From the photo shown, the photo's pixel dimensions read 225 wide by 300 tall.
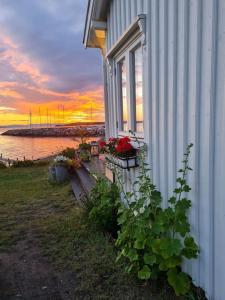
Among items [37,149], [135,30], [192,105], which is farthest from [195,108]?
[37,149]

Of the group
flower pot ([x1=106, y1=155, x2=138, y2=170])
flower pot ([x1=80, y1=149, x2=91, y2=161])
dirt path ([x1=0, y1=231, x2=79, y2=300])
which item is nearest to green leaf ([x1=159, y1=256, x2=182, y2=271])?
dirt path ([x1=0, y1=231, x2=79, y2=300])

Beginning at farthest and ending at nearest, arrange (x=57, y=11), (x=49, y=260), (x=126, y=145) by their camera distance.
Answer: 1. (x=57, y=11)
2. (x=126, y=145)
3. (x=49, y=260)

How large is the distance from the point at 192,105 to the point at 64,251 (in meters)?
2.06

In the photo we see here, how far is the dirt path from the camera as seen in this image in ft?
6.49

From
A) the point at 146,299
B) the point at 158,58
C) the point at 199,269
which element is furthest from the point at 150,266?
the point at 158,58

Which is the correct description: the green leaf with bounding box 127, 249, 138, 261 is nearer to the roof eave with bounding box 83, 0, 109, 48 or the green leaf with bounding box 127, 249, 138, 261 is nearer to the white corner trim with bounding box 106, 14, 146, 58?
the white corner trim with bounding box 106, 14, 146, 58

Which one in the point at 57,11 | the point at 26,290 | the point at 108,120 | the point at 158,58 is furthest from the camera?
the point at 57,11

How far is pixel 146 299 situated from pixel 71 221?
1890mm

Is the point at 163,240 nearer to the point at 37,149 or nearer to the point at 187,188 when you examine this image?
the point at 187,188

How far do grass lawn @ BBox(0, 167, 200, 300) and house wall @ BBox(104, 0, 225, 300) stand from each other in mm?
613

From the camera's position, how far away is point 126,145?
2711 millimetres

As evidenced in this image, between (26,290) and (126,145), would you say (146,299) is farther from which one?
(126,145)

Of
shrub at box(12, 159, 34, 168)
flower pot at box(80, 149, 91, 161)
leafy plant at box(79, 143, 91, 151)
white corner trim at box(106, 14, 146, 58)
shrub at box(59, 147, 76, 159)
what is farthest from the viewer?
shrub at box(12, 159, 34, 168)

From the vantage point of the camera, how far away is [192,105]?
1716 millimetres
